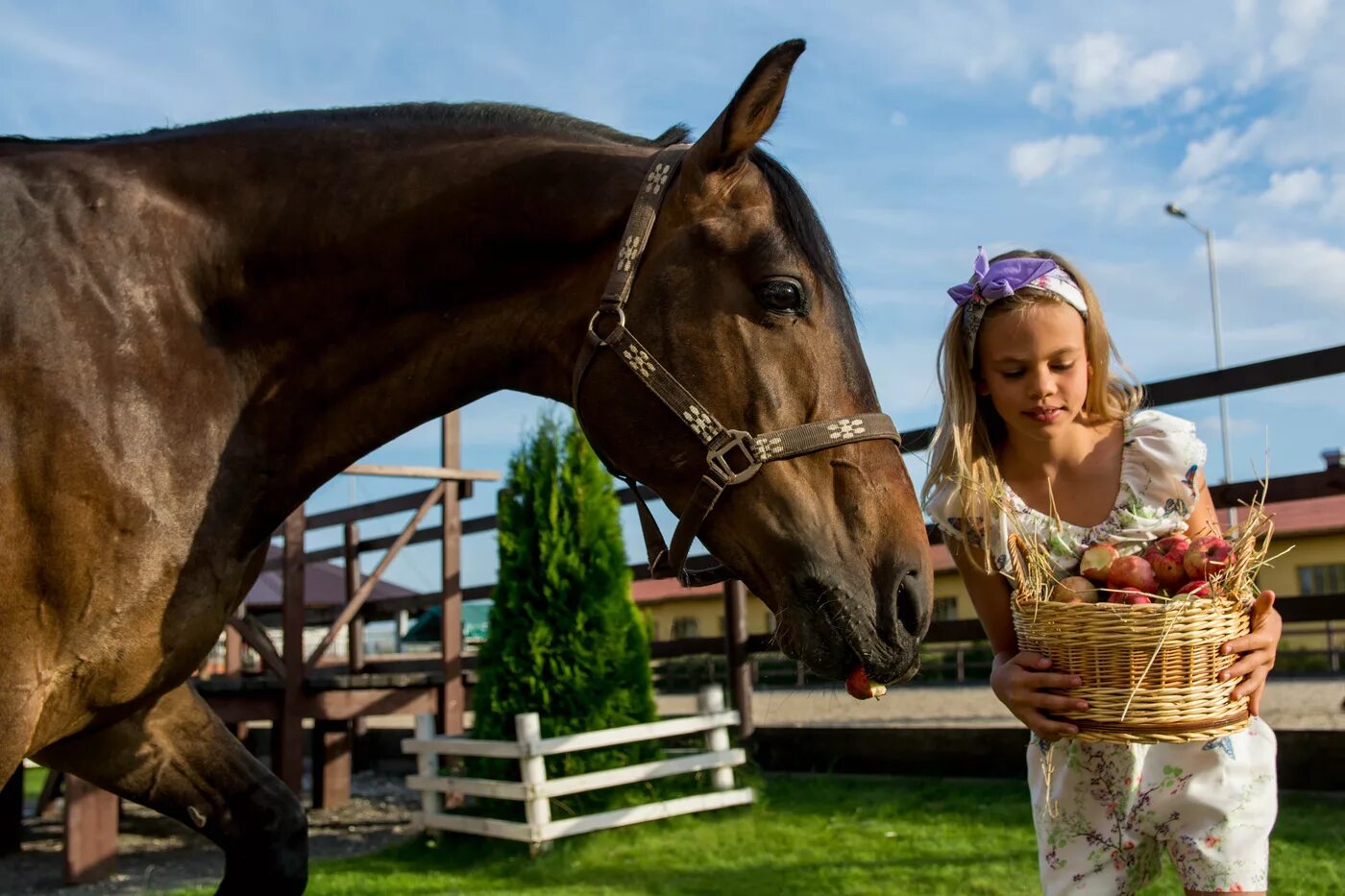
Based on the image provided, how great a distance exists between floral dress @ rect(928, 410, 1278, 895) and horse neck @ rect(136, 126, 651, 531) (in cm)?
94

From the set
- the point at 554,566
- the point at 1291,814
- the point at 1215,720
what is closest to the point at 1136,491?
the point at 1215,720

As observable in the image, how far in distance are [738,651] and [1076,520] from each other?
4536mm

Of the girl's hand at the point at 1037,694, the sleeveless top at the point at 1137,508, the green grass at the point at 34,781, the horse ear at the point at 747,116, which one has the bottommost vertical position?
the green grass at the point at 34,781

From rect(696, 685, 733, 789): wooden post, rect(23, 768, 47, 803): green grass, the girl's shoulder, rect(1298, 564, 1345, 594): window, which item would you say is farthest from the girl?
rect(1298, 564, 1345, 594): window

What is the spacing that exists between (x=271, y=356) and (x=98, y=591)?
55cm

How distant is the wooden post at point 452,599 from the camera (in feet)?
24.0

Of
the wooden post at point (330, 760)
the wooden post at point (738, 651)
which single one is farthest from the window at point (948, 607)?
the wooden post at point (330, 760)

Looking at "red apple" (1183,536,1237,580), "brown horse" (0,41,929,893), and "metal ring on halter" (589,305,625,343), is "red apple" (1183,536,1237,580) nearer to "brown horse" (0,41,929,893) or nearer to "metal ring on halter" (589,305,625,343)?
"brown horse" (0,41,929,893)

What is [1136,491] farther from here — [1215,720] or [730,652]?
[730,652]

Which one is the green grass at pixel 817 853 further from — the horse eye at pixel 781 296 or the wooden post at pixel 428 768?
the horse eye at pixel 781 296

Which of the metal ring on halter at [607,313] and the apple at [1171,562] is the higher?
the metal ring on halter at [607,313]

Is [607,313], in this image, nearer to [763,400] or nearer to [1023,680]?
[763,400]

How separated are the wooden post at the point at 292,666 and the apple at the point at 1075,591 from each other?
5393 millimetres

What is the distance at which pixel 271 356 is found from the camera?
2256mm
